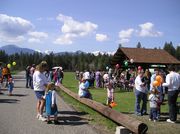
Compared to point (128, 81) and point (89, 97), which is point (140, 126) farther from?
point (128, 81)

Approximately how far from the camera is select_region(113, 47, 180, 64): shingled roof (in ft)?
147

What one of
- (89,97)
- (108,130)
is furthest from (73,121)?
(89,97)

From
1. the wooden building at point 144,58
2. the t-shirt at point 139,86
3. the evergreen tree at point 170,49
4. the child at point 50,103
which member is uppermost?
the evergreen tree at point 170,49

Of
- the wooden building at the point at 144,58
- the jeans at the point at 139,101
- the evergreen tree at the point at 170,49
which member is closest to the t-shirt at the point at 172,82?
the jeans at the point at 139,101

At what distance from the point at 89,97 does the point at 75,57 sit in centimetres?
15512

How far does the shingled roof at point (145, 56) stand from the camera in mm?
44719

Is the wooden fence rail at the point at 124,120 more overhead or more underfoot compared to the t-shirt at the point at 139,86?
more underfoot

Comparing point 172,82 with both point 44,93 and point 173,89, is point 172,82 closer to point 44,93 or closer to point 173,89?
point 173,89

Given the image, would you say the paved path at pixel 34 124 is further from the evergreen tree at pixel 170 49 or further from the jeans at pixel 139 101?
the evergreen tree at pixel 170 49

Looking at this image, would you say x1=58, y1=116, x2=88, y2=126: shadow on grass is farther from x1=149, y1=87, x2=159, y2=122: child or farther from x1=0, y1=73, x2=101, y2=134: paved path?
x1=149, y1=87, x2=159, y2=122: child

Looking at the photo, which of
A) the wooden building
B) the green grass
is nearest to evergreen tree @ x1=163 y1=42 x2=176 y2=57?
the wooden building

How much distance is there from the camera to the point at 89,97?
15.4m

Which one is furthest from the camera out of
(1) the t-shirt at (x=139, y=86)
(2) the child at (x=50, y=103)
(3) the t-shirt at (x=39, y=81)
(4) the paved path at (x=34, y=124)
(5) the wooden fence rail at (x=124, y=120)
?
(1) the t-shirt at (x=139, y=86)

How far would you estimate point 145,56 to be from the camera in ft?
154
